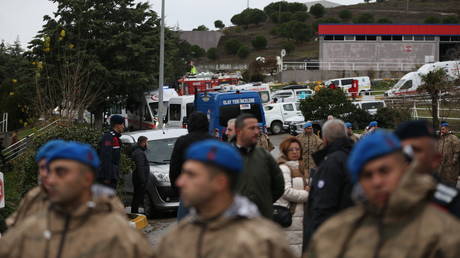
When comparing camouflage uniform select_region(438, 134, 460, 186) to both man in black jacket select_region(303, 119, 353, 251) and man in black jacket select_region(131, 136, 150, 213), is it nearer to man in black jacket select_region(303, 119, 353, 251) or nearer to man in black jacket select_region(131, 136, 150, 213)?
man in black jacket select_region(131, 136, 150, 213)

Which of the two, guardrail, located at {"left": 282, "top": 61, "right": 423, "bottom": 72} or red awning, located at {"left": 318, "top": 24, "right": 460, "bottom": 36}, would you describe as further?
red awning, located at {"left": 318, "top": 24, "right": 460, "bottom": 36}

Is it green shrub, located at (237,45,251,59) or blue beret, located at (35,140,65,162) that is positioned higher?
green shrub, located at (237,45,251,59)

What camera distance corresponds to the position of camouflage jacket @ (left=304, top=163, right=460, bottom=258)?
3482 mm

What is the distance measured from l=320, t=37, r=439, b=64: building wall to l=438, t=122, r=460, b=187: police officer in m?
55.7

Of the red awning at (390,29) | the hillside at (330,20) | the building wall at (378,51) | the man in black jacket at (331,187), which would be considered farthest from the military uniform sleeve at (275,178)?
the hillside at (330,20)

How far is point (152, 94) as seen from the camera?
Result: 38625mm

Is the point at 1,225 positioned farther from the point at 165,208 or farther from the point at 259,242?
the point at 259,242

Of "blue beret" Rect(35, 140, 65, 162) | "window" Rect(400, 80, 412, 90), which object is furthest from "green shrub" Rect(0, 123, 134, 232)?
"window" Rect(400, 80, 412, 90)

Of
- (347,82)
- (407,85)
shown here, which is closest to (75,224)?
(407,85)

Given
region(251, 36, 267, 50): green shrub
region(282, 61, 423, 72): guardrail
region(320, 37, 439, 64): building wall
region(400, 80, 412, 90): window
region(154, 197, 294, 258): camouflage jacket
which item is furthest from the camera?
region(251, 36, 267, 50): green shrub

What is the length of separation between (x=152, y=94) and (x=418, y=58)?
36461 mm

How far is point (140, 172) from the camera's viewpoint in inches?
530

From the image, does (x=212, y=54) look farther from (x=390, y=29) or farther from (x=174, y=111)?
(x=174, y=111)

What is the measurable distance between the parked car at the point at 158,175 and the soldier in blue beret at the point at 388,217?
33.3ft
